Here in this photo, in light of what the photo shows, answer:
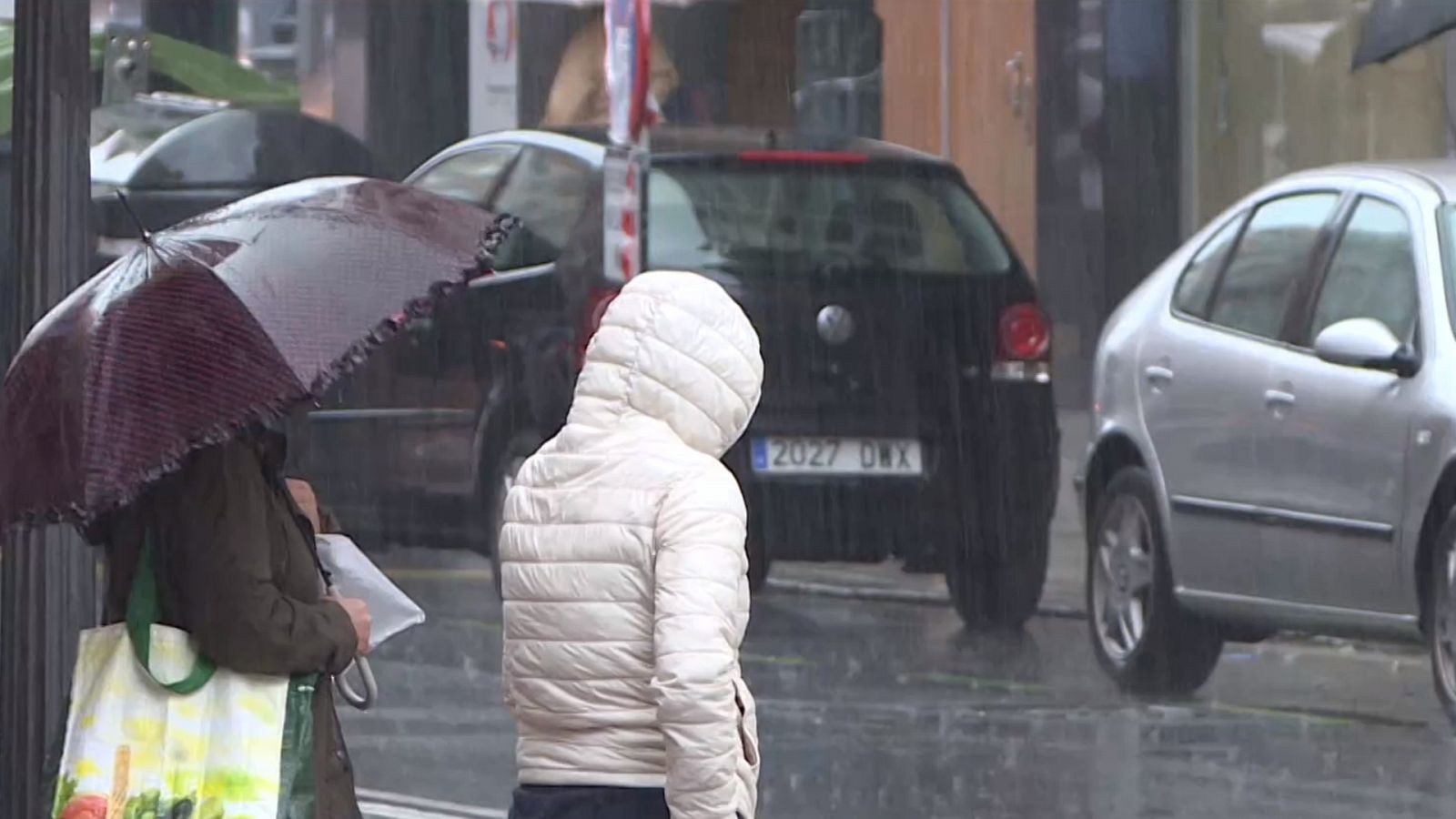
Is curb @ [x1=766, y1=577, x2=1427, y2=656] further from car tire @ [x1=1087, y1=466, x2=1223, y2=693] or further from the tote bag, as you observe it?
the tote bag

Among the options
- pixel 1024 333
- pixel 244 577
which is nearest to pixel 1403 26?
pixel 1024 333

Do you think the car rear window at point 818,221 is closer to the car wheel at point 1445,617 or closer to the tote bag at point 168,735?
the car wheel at point 1445,617

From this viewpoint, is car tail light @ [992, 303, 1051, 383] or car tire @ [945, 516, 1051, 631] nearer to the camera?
car tail light @ [992, 303, 1051, 383]

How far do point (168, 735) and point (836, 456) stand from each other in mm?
7505

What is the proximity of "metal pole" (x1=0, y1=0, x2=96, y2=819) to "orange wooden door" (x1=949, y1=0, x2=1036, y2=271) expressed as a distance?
15.7 m

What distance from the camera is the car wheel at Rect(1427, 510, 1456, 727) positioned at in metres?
8.85

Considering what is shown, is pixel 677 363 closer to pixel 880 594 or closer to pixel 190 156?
pixel 880 594

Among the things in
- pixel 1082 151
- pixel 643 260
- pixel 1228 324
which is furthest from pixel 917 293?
pixel 1082 151

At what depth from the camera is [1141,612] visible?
10.4m

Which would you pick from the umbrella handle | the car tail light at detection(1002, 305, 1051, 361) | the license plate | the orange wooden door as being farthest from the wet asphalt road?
the orange wooden door

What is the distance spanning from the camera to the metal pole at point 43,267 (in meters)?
5.50

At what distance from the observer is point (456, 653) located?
11266 mm

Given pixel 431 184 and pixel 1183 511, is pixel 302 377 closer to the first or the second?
pixel 1183 511

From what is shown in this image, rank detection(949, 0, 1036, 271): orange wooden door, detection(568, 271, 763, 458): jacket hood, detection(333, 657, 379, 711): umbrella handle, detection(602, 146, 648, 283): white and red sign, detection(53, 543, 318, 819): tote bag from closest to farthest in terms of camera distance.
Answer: detection(568, 271, 763, 458): jacket hood, detection(53, 543, 318, 819): tote bag, detection(333, 657, 379, 711): umbrella handle, detection(602, 146, 648, 283): white and red sign, detection(949, 0, 1036, 271): orange wooden door
